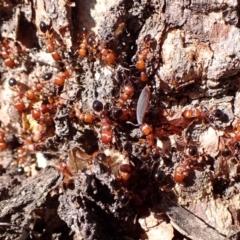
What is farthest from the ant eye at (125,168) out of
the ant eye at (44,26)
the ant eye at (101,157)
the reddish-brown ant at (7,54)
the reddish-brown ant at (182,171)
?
the reddish-brown ant at (7,54)

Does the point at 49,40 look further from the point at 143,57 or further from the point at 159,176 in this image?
the point at 159,176

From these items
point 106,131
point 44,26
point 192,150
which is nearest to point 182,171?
point 192,150

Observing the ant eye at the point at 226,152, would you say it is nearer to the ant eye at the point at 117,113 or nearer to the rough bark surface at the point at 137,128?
the rough bark surface at the point at 137,128

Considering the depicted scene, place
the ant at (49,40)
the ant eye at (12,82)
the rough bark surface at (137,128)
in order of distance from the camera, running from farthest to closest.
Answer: the ant eye at (12,82), the ant at (49,40), the rough bark surface at (137,128)

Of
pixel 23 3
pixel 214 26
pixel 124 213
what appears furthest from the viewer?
pixel 23 3

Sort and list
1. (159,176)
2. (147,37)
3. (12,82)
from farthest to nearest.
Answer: (12,82)
(159,176)
(147,37)

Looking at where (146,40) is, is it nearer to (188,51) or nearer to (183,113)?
(188,51)

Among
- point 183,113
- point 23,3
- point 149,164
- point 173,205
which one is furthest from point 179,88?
point 23,3

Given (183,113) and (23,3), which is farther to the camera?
(23,3)
